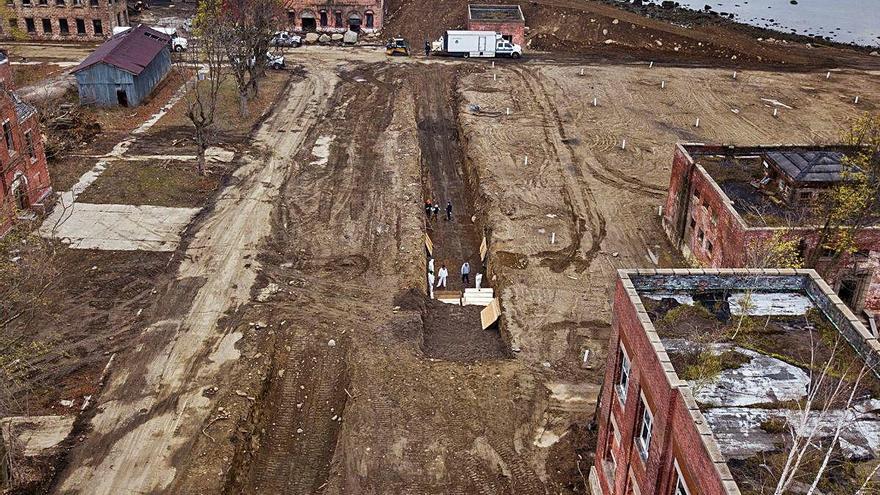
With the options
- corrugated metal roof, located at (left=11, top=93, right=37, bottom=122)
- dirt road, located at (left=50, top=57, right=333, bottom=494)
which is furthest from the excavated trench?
corrugated metal roof, located at (left=11, top=93, right=37, bottom=122)

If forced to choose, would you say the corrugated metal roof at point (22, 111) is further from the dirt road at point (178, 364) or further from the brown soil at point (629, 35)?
the brown soil at point (629, 35)

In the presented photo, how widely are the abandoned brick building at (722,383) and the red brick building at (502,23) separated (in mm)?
58452

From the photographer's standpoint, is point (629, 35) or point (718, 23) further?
point (718, 23)

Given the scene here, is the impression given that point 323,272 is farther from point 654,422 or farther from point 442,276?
point 654,422

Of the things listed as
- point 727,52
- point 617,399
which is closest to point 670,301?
point 617,399


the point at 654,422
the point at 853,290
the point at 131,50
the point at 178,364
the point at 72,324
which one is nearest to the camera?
the point at 654,422

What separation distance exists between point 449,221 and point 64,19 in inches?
2068

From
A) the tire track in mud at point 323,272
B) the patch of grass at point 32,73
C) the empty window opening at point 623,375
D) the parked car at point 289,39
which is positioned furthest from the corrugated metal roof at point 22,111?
the parked car at point 289,39

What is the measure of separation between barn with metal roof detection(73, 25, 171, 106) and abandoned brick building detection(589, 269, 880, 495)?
151ft

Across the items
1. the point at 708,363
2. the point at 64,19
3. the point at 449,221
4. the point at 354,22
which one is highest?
the point at 708,363

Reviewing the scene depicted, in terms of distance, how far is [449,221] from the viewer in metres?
42.8

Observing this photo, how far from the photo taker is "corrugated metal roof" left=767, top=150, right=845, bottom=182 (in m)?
32.2

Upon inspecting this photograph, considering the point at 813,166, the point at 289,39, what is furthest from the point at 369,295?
the point at 289,39

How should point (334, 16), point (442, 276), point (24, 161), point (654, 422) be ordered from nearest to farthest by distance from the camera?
point (654, 422)
point (442, 276)
point (24, 161)
point (334, 16)
